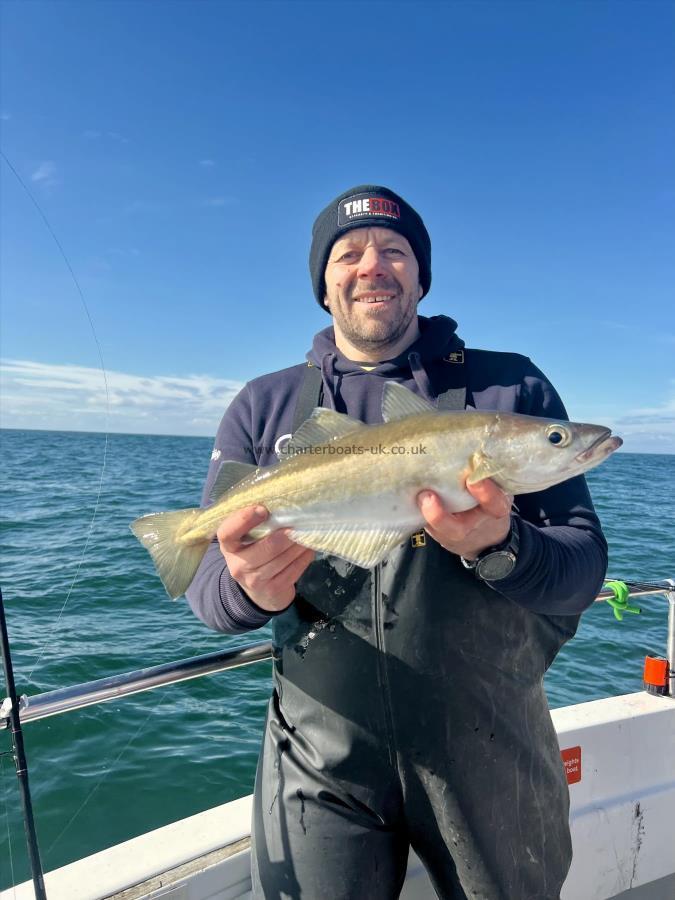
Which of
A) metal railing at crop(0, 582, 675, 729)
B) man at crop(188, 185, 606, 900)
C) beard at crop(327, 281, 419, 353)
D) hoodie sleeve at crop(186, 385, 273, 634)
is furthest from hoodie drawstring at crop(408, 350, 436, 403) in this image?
metal railing at crop(0, 582, 675, 729)

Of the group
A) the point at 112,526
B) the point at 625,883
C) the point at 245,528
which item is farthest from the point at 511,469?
the point at 112,526

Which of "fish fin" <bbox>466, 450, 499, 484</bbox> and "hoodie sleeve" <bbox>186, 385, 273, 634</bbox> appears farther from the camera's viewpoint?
"hoodie sleeve" <bbox>186, 385, 273, 634</bbox>

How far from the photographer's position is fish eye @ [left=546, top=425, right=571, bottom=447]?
2879mm

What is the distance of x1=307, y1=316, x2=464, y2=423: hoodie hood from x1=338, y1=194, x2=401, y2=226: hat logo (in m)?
0.81

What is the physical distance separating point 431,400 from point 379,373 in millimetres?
365

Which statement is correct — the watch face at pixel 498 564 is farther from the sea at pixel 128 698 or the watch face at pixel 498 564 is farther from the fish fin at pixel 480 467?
the sea at pixel 128 698

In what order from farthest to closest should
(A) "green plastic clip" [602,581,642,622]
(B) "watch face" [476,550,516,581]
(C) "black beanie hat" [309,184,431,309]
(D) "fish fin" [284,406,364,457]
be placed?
1. (A) "green plastic clip" [602,581,642,622]
2. (C) "black beanie hat" [309,184,431,309]
3. (D) "fish fin" [284,406,364,457]
4. (B) "watch face" [476,550,516,581]

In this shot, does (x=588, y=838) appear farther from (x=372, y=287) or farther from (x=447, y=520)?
(x=372, y=287)

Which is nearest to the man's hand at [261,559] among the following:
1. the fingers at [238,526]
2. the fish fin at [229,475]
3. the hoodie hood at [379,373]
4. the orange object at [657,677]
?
the fingers at [238,526]

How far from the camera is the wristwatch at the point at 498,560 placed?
2609 millimetres

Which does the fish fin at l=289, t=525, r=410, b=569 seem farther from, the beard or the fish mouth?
the beard

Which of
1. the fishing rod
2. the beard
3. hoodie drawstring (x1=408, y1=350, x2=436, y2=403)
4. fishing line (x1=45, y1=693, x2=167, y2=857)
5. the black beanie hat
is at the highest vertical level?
the black beanie hat

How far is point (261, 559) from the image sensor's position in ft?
9.29

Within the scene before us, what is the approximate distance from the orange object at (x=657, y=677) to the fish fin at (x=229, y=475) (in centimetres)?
420
